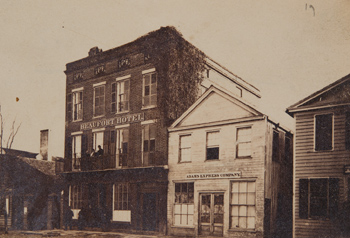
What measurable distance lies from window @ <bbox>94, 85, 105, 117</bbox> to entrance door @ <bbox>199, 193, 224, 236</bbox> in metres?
4.71

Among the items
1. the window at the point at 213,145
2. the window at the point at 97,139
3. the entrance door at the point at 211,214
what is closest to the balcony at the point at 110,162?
the window at the point at 97,139

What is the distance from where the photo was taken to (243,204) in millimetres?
9672

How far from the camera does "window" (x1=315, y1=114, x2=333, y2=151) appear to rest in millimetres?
8250

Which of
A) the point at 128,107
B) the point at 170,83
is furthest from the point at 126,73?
the point at 170,83

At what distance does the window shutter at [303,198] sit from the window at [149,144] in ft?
16.8

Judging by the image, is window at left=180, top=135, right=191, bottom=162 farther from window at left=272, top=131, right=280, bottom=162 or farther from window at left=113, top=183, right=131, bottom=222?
window at left=113, top=183, right=131, bottom=222

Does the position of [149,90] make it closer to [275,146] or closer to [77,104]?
[77,104]

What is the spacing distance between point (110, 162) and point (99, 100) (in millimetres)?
1999

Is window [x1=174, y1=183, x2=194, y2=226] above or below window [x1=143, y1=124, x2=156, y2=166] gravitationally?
below

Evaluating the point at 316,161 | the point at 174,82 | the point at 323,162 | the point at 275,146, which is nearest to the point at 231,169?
the point at 275,146

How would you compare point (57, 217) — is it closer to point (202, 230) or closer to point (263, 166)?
point (202, 230)

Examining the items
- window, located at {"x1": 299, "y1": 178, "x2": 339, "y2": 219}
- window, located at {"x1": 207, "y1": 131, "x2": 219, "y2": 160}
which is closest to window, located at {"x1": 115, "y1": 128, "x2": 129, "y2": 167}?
window, located at {"x1": 207, "y1": 131, "x2": 219, "y2": 160}

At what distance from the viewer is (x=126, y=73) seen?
13.1 m

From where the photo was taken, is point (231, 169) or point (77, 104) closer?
point (231, 169)
